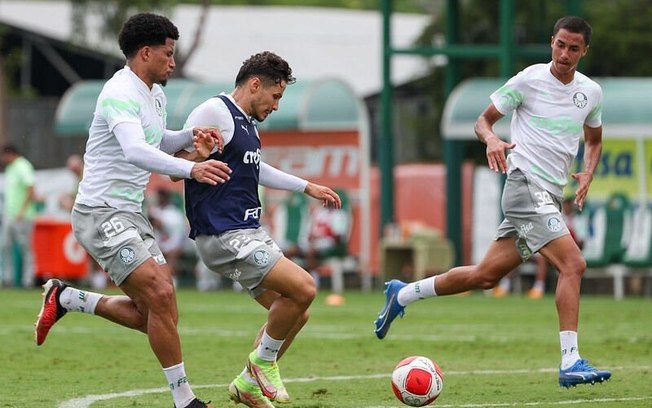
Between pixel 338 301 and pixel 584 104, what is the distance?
11.3 meters

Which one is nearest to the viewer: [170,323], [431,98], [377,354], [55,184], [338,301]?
[170,323]

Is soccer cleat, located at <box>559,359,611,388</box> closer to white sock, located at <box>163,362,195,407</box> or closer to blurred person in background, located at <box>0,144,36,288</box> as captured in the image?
white sock, located at <box>163,362,195,407</box>

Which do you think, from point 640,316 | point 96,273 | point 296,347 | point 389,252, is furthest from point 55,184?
point 296,347

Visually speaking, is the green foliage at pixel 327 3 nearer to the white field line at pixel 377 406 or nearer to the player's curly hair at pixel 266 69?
the white field line at pixel 377 406

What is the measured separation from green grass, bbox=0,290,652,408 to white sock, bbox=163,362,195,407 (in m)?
0.86

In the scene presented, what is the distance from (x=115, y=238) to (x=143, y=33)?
1.22 meters

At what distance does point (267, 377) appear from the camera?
9.38m

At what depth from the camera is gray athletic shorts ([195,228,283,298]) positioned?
914 centimetres

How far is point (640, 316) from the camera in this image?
1875 centimetres

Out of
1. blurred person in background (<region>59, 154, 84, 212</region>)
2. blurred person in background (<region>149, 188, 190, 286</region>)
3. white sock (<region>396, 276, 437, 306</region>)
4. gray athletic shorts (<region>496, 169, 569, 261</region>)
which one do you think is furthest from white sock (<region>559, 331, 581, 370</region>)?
blurred person in background (<region>149, 188, 190, 286</region>)

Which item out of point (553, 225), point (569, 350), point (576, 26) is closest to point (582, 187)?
point (553, 225)

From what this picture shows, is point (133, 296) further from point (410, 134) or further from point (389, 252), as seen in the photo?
point (410, 134)

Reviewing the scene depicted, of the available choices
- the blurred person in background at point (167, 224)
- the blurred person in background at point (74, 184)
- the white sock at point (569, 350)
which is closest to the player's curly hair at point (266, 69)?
the white sock at point (569, 350)

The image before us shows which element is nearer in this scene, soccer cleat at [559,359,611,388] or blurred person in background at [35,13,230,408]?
blurred person in background at [35,13,230,408]
